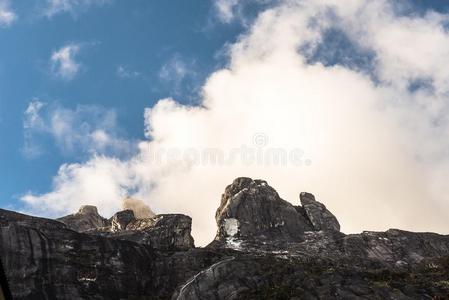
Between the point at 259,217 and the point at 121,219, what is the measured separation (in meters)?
38.8

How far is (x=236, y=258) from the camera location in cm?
6975

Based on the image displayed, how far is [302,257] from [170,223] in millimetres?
34740

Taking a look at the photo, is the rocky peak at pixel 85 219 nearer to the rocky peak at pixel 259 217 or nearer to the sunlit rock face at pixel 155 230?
the sunlit rock face at pixel 155 230

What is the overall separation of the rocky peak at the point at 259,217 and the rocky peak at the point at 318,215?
90.7 inches

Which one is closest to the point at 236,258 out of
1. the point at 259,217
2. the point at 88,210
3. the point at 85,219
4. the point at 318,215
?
the point at 259,217

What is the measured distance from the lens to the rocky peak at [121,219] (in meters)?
130

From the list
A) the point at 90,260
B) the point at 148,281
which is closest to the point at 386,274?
the point at 148,281

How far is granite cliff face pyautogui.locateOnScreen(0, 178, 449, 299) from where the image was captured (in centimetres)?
5912

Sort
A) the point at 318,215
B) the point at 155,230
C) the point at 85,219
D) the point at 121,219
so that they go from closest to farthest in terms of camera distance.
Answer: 1. the point at 155,230
2. the point at 318,215
3. the point at 121,219
4. the point at 85,219

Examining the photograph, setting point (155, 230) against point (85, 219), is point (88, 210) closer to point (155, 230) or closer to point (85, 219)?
point (85, 219)

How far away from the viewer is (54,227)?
8762 cm

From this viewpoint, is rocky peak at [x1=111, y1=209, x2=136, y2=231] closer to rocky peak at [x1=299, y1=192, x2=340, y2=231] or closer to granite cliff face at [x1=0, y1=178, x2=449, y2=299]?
granite cliff face at [x1=0, y1=178, x2=449, y2=299]

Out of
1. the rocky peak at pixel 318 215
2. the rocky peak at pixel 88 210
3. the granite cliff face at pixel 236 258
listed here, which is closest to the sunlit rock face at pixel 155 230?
the granite cliff face at pixel 236 258

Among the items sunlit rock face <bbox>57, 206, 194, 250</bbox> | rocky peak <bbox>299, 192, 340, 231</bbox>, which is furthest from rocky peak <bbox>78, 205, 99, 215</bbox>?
rocky peak <bbox>299, 192, 340, 231</bbox>
